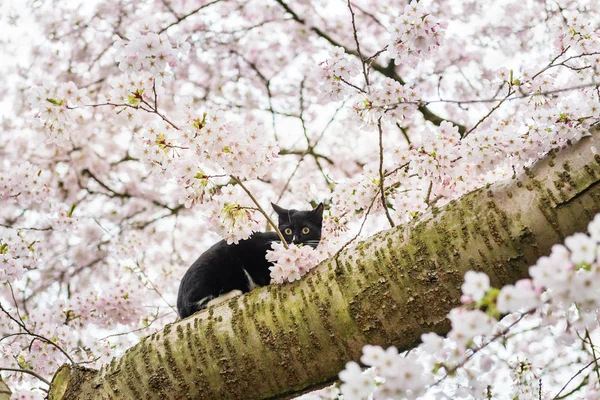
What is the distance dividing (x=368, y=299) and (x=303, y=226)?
1962 mm

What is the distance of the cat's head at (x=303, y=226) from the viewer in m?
3.59

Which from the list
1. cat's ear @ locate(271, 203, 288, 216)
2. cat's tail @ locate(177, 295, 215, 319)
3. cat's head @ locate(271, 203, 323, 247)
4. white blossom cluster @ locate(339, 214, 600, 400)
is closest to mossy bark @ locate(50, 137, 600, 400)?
white blossom cluster @ locate(339, 214, 600, 400)

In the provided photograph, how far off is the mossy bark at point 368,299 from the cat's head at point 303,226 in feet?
5.63

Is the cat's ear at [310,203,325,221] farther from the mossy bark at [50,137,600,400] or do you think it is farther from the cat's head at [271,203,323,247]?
the mossy bark at [50,137,600,400]

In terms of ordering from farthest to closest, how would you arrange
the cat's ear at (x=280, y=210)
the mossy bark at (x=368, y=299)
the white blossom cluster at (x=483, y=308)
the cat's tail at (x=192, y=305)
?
the cat's ear at (x=280, y=210)
the cat's tail at (x=192, y=305)
the mossy bark at (x=368, y=299)
the white blossom cluster at (x=483, y=308)

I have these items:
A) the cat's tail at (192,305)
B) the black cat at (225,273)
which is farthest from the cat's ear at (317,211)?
the cat's tail at (192,305)

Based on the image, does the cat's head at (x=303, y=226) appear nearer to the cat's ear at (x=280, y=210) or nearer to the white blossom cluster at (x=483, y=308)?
the cat's ear at (x=280, y=210)

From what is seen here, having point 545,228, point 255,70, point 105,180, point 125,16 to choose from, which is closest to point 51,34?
point 125,16

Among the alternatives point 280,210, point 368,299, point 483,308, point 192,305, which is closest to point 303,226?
point 280,210

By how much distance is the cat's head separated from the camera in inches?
141

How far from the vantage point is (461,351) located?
3.51ft

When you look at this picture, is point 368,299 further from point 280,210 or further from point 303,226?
point 280,210

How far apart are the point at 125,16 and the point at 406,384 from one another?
6471 mm

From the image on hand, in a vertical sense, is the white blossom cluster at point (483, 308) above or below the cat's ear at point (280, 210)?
below
